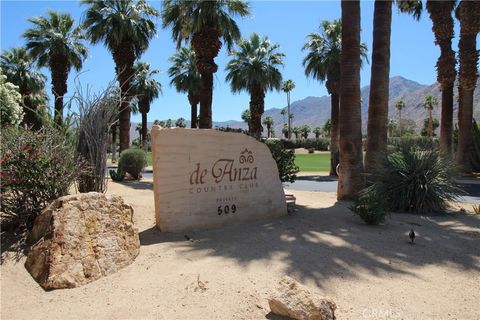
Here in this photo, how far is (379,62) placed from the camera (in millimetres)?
11359

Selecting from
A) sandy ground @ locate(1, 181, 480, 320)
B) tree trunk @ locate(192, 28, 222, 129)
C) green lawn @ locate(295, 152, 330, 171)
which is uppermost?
tree trunk @ locate(192, 28, 222, 129)

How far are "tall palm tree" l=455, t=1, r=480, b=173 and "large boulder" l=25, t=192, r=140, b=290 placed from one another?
19746 millimetres

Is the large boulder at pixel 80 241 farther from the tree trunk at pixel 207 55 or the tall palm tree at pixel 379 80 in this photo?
the tree trunk at pixel 207 55

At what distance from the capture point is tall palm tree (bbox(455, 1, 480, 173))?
21.2 m

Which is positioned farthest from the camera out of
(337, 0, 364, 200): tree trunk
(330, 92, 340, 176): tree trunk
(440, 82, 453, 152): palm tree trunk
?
(330, 92, 340, 176): tree trunk

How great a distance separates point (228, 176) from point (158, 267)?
2.70 m

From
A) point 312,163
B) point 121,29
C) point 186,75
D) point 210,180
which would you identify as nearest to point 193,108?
point 186,75

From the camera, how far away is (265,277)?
16.3ft

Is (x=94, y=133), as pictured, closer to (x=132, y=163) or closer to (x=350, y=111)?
(x=350, y=111)

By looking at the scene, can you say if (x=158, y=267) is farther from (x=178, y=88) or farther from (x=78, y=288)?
(x=178, y=88)

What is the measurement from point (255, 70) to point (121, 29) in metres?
14.5

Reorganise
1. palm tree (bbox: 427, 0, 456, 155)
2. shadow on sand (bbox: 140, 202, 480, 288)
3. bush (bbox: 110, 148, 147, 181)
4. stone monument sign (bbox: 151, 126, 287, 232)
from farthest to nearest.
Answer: palm tree (bbox: 427, 0, 456, 155)
bush (bbox: 110, 148, 147, 181)
stone monument sign (bbox: 151, 126, 287, 232)
shadow on sand (bbox: 140, 202, 480, 288)

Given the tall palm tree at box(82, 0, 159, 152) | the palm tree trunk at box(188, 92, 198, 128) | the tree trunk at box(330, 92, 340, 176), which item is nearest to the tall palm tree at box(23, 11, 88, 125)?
the tall palm tree at box(82, 0, 159, 152)

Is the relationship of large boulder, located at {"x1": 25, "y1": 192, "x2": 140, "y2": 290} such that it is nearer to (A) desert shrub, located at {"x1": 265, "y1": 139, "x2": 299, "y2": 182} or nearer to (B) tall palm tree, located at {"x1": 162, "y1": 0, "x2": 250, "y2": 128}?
(A) desert shrub, located at {"x1": 265, "y1": 139, "x2": 299, "y2": 182}
